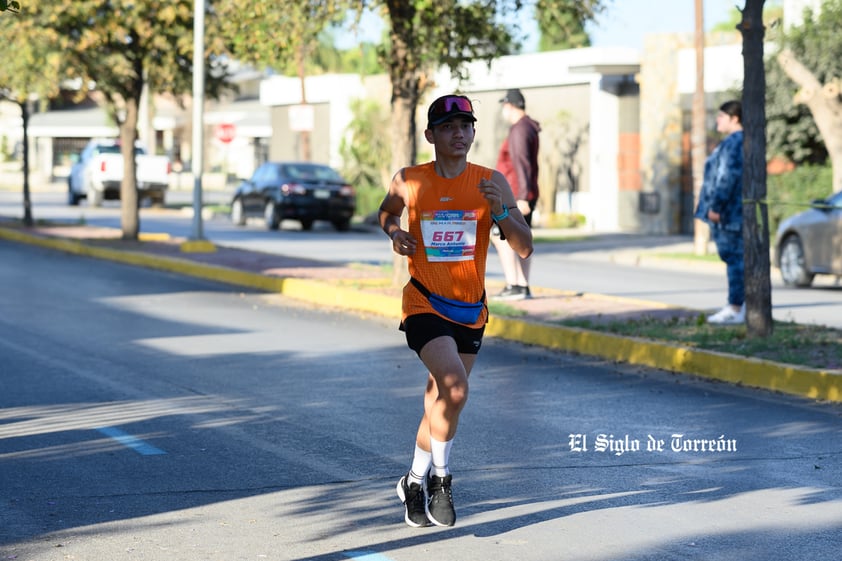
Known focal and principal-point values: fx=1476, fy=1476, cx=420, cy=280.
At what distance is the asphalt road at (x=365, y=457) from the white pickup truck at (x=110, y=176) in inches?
1204

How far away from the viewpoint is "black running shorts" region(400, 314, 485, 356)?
624 centimetres

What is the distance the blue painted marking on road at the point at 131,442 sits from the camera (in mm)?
7901

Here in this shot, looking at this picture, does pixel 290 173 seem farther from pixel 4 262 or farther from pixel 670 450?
pixel 670 450

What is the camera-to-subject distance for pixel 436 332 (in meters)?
6.24

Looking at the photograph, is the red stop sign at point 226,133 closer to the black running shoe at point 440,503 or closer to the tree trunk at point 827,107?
the tree trunk at point 827,107

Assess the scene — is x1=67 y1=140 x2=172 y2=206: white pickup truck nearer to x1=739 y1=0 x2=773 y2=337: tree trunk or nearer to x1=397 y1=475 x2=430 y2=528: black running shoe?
x1=739 y1=0 x2=773 y2=337: tree trunk

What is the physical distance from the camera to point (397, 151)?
16.8 metres

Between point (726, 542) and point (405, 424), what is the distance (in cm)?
307

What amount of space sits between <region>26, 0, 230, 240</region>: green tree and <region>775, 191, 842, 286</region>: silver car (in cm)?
921

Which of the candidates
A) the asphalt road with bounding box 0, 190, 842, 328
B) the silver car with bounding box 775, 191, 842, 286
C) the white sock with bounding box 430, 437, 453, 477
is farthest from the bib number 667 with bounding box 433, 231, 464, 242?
the silver car with bounding box 775, 191, 842, 286

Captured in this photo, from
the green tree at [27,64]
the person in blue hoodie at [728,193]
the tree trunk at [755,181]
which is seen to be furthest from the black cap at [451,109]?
the green tree at [27,64]

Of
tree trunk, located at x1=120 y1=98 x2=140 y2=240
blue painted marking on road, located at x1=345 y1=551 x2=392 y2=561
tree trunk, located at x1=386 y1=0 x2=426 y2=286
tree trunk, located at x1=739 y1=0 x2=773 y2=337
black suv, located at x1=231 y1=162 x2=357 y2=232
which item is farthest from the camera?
black suv, located at x1=231 y1=162 x2=357 y2=232

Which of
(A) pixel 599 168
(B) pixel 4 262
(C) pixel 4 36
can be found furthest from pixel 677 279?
(A) pixel 599 168

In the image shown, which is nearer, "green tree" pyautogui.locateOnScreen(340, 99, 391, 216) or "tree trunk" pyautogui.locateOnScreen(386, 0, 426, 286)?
"tree trunk" pyautogui.locateOnScreen(386, 0, 426, 286)
